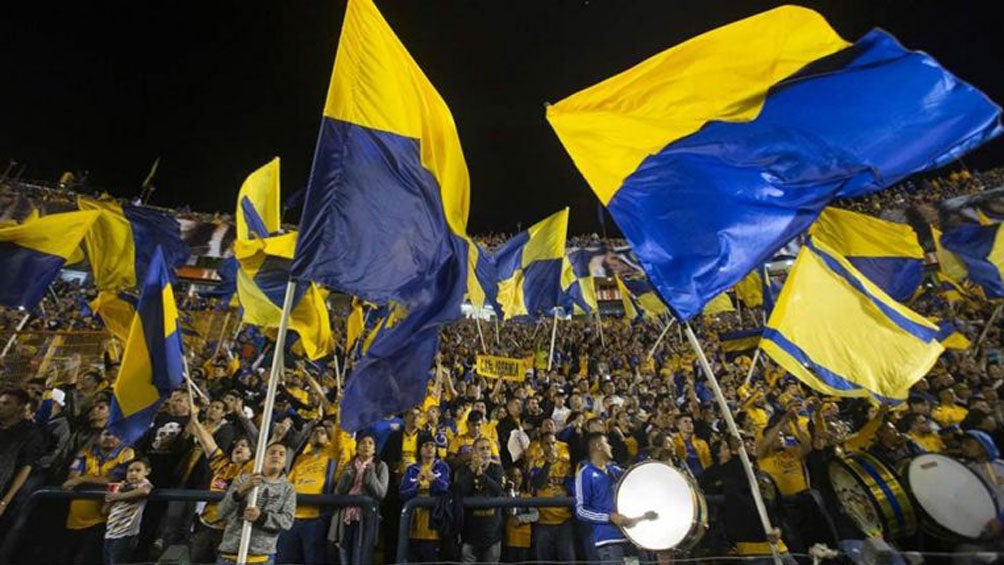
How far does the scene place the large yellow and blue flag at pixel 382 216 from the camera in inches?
158

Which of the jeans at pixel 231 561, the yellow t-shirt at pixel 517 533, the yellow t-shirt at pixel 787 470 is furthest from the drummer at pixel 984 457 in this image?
the jeans at pixel 231 561

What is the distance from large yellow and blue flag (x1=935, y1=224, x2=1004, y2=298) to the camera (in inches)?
372

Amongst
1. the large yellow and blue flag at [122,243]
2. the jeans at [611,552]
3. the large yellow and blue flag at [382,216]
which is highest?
the large yellow and blue flag at [122,243]

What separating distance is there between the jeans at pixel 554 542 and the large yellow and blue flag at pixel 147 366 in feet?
14.8

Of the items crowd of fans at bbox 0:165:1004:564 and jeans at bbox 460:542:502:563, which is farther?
jeans at bbox 460:542:502:563

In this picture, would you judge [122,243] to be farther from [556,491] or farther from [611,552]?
[611,552]

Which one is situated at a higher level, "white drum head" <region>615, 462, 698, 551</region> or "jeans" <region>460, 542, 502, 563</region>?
"white drum head" <region>615, 462, 698, 551</region>

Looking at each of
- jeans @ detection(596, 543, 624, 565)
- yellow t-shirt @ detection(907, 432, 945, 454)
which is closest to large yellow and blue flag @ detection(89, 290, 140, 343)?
jeans @ detection(596, 543, 624, 565)

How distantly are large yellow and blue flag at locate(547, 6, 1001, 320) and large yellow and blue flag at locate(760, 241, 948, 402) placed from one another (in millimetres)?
2141

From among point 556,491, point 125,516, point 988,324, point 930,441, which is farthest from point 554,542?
point 988,324

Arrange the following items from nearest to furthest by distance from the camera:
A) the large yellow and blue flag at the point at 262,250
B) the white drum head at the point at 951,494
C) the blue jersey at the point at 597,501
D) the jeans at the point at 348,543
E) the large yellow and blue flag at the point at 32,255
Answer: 1. the white drum head at the point at 951,494
2. the blue jersey at the point at 597,501
3. the jeans at the point at 348,543
4. the large yellow and blue flag at the point at 32,255
5. the large yellow and blue flag at the point at 262,250

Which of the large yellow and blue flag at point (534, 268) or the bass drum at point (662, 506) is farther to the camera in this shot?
the large yellow and blue flag at point (534, 268)

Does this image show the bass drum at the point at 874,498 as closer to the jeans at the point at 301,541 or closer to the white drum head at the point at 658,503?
the white drum head at the point at 658,503

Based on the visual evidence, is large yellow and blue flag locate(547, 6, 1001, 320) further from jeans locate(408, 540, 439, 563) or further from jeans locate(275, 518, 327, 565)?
jeans locate(275, 518, 327, 565)
